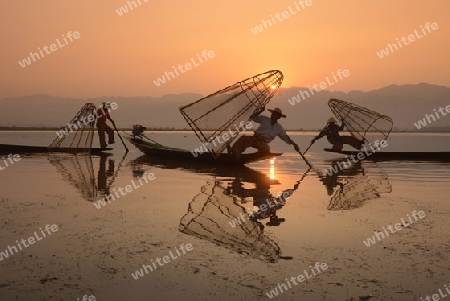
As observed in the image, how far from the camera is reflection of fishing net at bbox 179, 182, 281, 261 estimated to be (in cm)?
661

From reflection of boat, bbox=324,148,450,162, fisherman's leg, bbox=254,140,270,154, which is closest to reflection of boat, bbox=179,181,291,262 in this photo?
fisherman's leg, bbox=254,140,270,154

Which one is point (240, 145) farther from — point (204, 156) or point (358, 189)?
point (358, 189)

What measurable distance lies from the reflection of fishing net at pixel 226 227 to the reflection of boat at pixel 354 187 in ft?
8.76

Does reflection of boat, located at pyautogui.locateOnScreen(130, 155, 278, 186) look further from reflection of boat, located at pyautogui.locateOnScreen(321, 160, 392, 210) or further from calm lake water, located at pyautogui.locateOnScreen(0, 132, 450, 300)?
reflection of boat, located at pyautogui.locateOnScreen(321, 160, 392, 210)

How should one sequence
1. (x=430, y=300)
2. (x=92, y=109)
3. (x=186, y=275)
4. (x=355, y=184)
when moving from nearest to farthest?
(x=430, y=300) → (x=186, y=275) → (x=355, y=184) → (x=92, y=109)

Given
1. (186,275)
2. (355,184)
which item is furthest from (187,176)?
(186,275)

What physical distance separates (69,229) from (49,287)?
115 inches

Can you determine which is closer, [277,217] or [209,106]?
[277,217]

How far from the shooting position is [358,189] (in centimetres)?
1362

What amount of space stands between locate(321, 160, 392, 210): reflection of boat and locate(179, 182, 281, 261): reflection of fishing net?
8.76 feet

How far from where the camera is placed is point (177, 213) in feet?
30.3

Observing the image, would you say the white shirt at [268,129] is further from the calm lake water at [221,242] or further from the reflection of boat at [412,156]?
the reflection of boat at [412,156]

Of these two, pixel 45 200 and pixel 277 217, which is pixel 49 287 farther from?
pixel 45 200

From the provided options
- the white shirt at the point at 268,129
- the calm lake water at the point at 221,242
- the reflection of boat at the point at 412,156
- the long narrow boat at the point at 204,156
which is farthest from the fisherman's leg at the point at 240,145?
the reflection of boat at the point at 412,156
